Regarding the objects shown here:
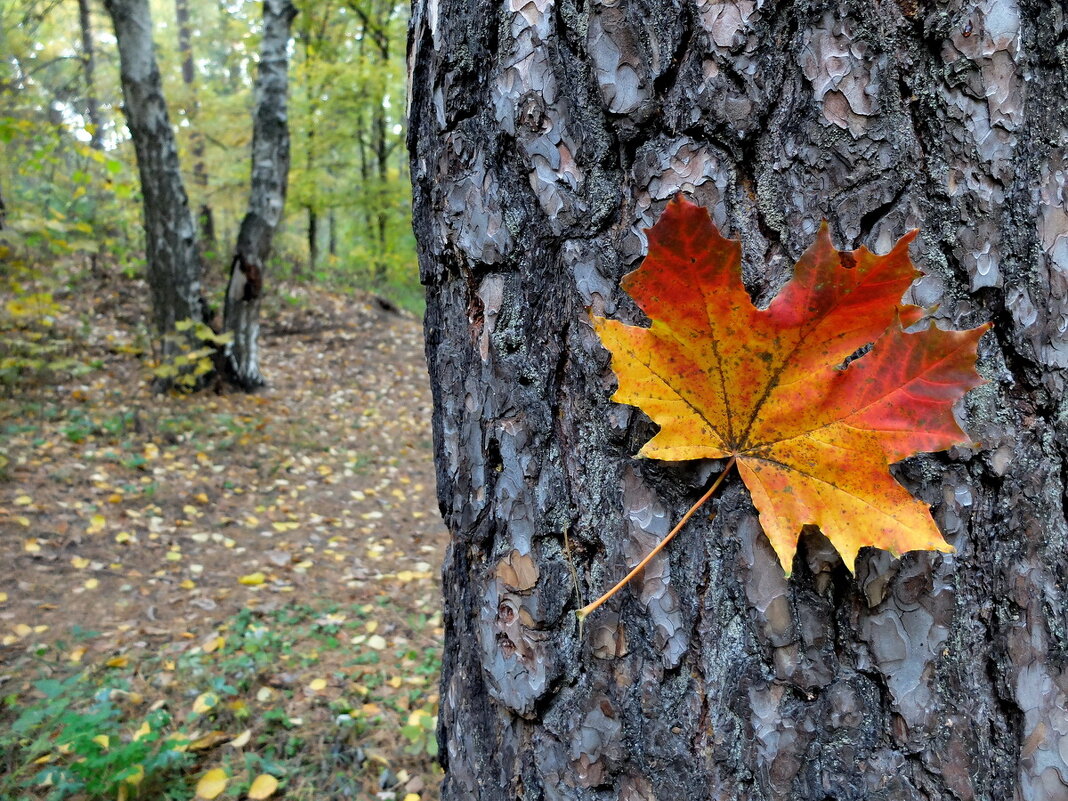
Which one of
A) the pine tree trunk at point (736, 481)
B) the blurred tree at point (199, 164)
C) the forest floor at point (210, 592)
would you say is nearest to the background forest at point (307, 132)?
the blurred tree at point (199, 164)

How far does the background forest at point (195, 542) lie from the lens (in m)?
2.31

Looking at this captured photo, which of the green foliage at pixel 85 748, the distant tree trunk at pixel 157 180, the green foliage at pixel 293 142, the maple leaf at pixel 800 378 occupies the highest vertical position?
the green foliage at pixel 293 142

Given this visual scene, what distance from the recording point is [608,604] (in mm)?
847

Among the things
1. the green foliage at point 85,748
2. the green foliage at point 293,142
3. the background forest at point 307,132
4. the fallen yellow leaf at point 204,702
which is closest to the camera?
the green foliage at point 85,748

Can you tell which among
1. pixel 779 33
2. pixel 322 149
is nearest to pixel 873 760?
pixel 779 33

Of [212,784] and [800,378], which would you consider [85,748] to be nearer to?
[212,784]

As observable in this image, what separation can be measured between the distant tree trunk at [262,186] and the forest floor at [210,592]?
75 centimetres

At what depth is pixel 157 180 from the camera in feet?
19.5

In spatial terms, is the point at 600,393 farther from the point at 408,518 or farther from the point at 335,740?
Result: the point at 408,518

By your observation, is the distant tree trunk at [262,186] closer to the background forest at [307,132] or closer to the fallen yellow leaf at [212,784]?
the background forest at [307,132]

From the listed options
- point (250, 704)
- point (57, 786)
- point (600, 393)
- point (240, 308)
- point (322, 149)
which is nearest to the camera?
point (600, 393)

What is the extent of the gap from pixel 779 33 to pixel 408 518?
15.2 ft

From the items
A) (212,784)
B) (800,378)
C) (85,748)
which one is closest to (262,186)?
(85,748)

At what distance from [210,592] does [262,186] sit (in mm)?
4498
